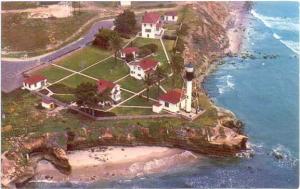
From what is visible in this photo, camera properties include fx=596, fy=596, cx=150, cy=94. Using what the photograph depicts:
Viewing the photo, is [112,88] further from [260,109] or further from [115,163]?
[260,109]

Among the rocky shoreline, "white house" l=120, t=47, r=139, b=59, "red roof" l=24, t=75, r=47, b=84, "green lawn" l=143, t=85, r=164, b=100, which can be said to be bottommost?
the rocky shoreline

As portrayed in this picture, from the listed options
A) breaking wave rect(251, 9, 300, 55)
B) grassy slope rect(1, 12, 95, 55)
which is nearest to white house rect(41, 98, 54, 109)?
grassy slope rect(1, 12, 95, 55)

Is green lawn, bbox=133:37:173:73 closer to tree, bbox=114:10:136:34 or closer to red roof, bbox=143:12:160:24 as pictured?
tree, bbox=114:10:136:34

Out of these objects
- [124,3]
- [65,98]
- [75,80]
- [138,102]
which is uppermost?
[124,3]

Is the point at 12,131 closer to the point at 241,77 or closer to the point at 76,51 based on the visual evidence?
the point at 76,51

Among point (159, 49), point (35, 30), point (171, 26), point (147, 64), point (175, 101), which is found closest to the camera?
point (175, 101)

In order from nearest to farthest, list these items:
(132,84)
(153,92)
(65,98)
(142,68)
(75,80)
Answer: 1. (65,98)
2. (153,92)
3. (132,84)
4. (75,80)
5. (142,68)

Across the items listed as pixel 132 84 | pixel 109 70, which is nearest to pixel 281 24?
pixel 109 70

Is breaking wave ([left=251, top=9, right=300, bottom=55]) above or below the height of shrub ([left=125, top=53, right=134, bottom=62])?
below

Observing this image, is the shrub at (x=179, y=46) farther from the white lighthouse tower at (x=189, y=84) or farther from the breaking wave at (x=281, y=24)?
the breaking wave at (x=281, y=24)
